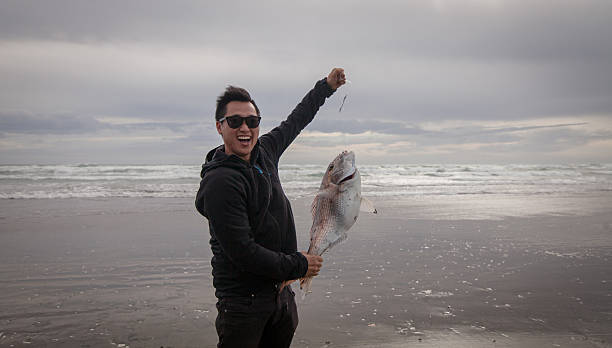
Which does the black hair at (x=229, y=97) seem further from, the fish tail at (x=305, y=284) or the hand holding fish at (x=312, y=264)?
the fish tail at (x=305, y=284)

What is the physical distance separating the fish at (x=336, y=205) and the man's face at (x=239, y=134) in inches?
20.7

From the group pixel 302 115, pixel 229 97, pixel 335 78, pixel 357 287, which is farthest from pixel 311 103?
pixel 357 287

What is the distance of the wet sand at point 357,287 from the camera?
215 inches

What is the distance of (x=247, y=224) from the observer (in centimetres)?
257

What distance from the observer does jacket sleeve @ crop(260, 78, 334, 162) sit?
3.79 meters

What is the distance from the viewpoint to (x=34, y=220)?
13422 mm

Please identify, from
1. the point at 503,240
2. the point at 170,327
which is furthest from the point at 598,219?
the point at 170,327

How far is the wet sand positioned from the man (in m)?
2.58

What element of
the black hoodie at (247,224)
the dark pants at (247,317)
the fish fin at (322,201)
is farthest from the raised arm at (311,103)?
the dark pants at (247,317)

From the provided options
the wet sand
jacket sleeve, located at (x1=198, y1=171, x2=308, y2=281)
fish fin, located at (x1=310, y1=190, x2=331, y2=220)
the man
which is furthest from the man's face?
the wet sand

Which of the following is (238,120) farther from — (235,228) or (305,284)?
(305,284)

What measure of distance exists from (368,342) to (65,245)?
773cm

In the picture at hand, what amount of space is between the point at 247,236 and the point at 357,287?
5.04 m

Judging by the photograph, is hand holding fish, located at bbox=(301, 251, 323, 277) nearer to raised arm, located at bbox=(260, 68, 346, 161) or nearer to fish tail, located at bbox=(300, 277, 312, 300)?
fish tail, located at bbox=(300, 277, 312, 300)
